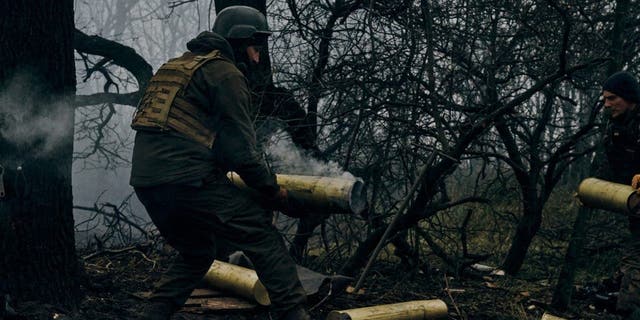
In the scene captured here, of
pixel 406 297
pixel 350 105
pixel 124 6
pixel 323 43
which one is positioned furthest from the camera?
pixel 124 6

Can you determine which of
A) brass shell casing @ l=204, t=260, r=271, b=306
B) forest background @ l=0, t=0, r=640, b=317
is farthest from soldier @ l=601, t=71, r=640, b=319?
brass shell casing @ l=204, t=260, r=271, b=306

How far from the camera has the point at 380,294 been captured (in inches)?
227

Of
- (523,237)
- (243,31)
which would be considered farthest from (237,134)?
(523,237)

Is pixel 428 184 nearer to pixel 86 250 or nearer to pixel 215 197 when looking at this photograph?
pixel 215 197

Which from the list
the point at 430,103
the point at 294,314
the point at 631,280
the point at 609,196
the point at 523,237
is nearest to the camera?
the point at 294,314

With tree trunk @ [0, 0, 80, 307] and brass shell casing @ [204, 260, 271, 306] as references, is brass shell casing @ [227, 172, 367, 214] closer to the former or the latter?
brass shell casing @ [204, 260, 271, 306]

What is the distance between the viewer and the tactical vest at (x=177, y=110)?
3.82 m

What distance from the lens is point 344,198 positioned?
385cm

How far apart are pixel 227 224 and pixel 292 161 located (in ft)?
9.96

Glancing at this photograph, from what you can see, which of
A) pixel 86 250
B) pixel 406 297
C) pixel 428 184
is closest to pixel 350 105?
pixel 428 184

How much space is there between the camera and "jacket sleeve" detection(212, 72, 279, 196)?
3775 millimetres

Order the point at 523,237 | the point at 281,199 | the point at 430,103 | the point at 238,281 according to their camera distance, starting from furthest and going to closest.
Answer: the point at 523,237, the point at 430,103, the point at 238,281, the point at 281,199

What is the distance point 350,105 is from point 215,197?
2586mm

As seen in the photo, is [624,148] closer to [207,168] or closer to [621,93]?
[621,93]
